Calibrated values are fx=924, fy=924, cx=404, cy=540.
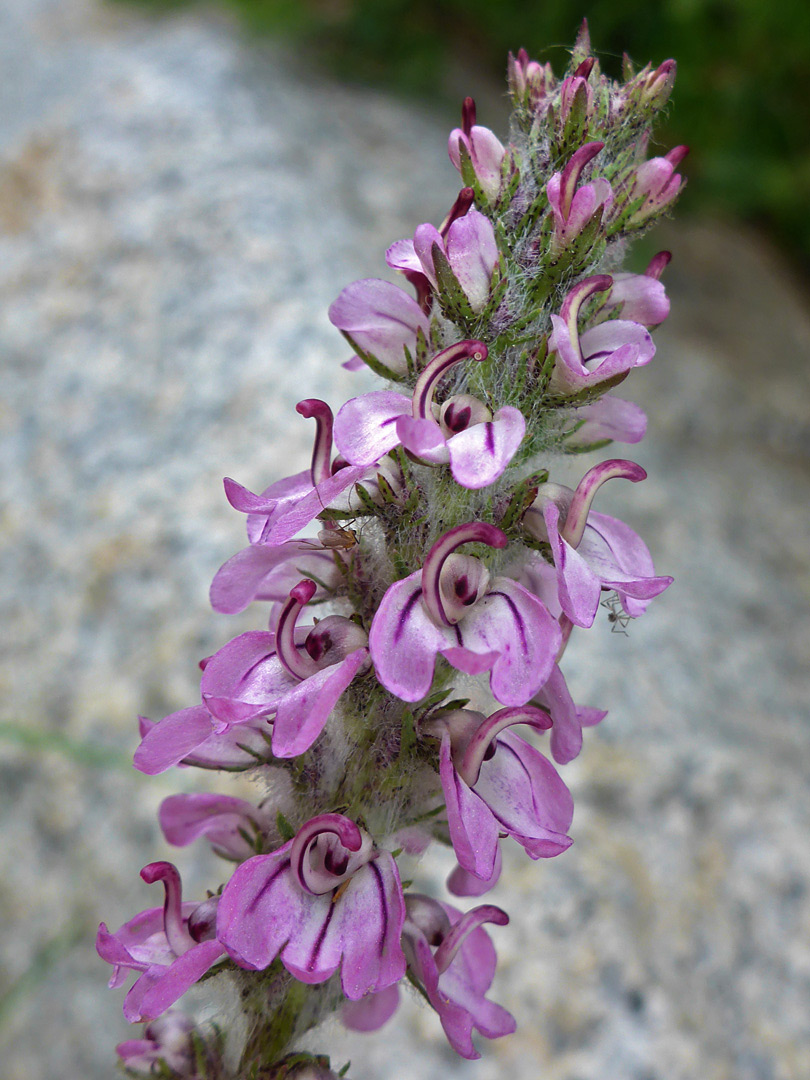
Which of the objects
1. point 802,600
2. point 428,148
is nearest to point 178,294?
point 428,148

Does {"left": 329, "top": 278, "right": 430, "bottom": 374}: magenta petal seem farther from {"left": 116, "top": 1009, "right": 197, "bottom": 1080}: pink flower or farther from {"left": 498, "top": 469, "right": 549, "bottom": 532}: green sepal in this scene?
{"left": 116, "top": 1009, "right": 197, "bottom": 1080}: pink flower

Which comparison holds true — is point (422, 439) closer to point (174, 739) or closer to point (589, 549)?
point (589, 549)

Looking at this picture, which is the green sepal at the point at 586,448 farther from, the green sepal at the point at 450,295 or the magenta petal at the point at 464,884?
the magenta petal at the point at 464,884

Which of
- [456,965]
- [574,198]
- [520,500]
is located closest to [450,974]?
[456,965]

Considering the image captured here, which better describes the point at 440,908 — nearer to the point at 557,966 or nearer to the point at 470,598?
the point at 470,598

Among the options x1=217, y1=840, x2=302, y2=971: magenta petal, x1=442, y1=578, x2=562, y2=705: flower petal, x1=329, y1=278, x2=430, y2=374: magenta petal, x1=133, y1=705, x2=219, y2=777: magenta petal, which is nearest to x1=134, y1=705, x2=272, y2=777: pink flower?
x1=133, y1=705, x2=219, y2=777: magenta petal

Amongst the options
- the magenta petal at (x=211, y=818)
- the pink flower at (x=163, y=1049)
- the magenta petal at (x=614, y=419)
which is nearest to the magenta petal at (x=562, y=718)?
the magenta petal at (x=614, y=419)

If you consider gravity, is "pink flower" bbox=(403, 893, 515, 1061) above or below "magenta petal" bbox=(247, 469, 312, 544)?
below
